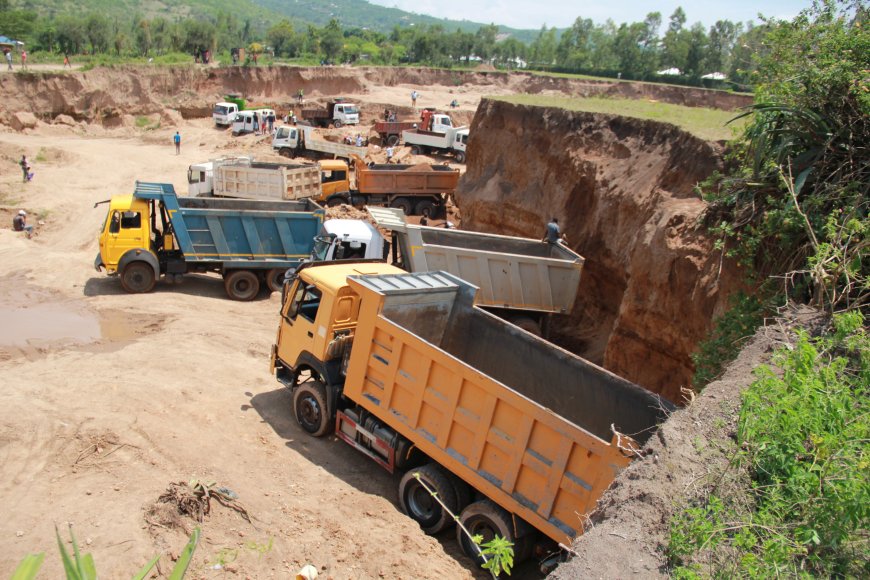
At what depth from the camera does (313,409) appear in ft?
31.1

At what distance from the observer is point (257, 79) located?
51312mm

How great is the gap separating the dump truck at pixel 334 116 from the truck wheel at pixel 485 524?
123 feet

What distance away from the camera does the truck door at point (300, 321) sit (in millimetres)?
9344

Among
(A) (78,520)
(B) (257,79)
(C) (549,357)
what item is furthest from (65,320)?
(B) (257,79)

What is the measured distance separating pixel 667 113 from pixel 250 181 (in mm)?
13548

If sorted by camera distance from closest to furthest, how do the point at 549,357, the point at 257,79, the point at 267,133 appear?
the point at 549,357
the point at 267,133
the point at 257,79

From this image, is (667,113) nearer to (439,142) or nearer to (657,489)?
(657,489)

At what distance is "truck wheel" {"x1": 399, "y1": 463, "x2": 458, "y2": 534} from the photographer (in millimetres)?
7395

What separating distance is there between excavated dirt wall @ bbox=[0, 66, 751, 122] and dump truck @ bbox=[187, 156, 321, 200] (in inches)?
805

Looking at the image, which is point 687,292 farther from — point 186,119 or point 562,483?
point 186,119

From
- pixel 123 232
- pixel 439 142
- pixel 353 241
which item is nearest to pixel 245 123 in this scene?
pixel 439 142

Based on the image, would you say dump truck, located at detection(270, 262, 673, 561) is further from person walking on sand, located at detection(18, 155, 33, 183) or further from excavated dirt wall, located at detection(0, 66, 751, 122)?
excavated dirt wall, located at detection(0, 66, 751, 122)

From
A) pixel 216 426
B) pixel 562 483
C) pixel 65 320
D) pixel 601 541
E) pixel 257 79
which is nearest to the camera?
pixel 601 541

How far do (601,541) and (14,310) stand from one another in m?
14.4
